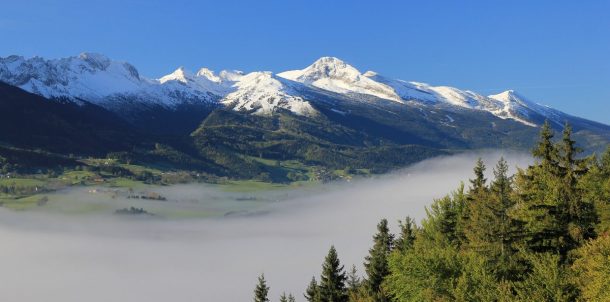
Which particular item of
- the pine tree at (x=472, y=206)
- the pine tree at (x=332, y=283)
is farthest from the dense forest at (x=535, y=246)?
the pine tree at (x=332, y=283)

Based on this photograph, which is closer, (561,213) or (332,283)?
(561,213)

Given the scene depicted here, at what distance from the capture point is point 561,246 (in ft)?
156

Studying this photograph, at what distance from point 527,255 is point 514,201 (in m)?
7.09

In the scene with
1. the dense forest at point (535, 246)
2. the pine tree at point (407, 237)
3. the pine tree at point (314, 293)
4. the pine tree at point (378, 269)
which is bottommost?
the pine tree at point (314, 293)

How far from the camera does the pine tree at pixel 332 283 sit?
76.8 meters

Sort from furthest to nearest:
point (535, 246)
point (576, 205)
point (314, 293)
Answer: point (314, 293)
point (535, 246)
point (576, 205)

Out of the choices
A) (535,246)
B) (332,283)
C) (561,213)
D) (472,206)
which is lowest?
(332,283)

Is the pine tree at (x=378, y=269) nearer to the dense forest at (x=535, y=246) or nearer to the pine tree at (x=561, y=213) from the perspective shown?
the dense forest at (x=535, y=246)

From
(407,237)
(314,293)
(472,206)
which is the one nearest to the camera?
(472,206)

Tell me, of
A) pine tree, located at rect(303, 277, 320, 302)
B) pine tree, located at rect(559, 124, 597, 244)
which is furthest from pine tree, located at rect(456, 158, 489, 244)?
pine tree, located at rect(303, 277, 320, 302)

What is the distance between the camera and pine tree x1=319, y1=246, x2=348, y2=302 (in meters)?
76.8

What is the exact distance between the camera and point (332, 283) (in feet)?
253

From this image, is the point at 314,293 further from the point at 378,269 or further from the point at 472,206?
the point at 472,206

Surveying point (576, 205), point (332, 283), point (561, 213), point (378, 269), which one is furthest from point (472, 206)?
point (332, 283)
